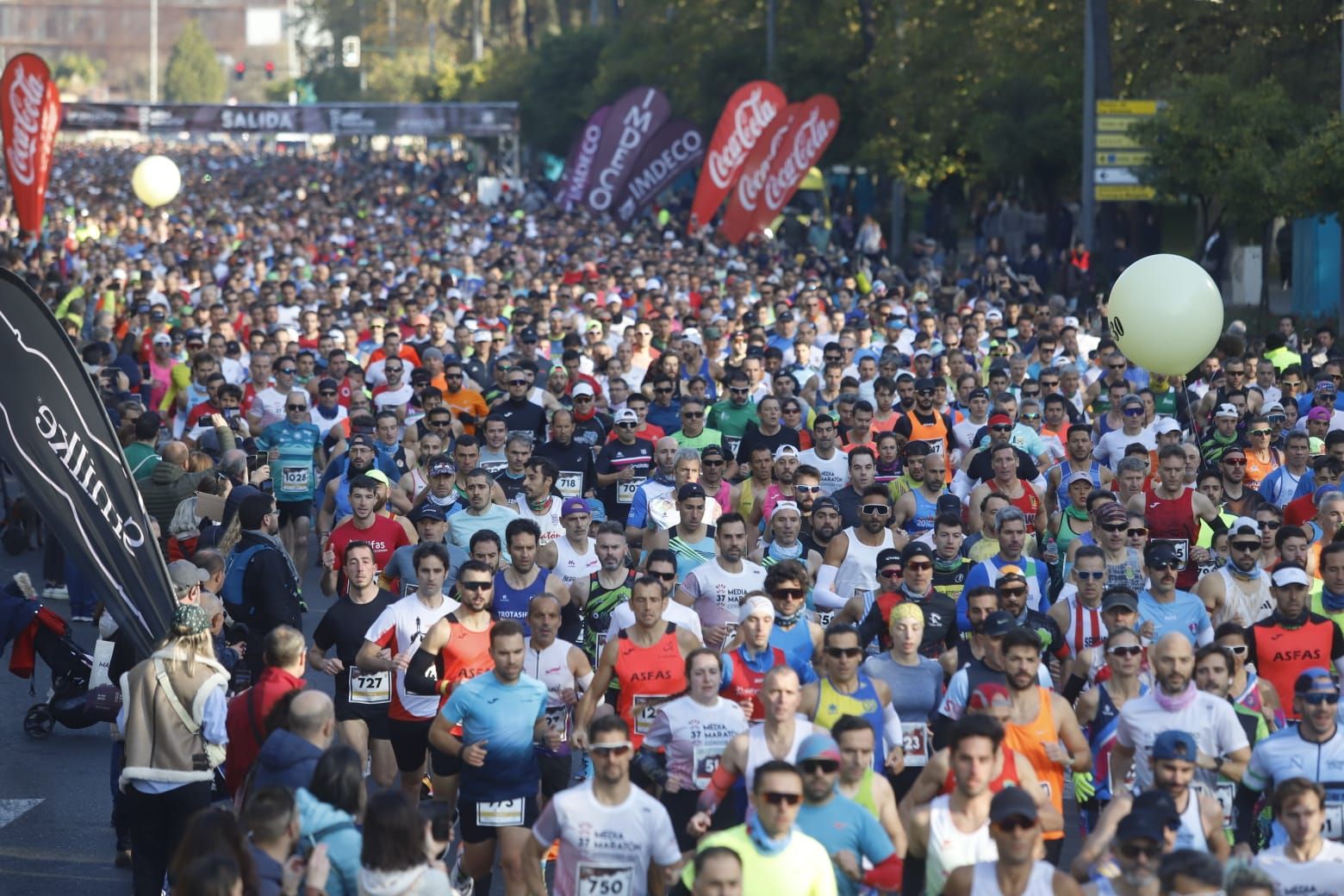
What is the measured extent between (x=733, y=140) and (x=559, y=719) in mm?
22337

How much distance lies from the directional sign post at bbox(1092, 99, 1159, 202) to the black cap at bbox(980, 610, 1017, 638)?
2050 cm

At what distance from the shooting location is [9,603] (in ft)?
36.8

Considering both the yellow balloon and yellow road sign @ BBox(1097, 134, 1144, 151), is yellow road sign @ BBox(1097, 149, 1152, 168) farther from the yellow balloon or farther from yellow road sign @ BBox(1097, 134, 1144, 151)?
the yellow balloon

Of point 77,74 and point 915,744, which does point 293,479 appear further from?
point 77,74

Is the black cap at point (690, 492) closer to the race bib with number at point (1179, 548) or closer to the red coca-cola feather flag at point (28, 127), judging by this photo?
the race bib with number at point (1179, 548)

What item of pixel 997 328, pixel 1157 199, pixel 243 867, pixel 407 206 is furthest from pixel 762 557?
pixel 407 206

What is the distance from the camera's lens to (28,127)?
26938mm

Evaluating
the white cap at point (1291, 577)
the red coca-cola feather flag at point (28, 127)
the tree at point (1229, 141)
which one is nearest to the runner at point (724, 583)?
the white cap at point (1291, 577)

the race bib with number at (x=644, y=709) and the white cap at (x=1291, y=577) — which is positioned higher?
the white cap at (x=1291, y=577)

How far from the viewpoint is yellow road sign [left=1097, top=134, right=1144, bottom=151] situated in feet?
94.9

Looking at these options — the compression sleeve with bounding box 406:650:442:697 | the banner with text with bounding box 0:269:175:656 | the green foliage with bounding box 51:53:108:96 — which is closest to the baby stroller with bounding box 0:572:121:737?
the compression sleeve with bounding box 406:650:442:697

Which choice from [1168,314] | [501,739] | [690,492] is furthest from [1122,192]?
[501,739]

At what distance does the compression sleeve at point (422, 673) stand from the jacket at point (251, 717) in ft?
3.43

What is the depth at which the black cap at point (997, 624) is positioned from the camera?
8719 millimetres
